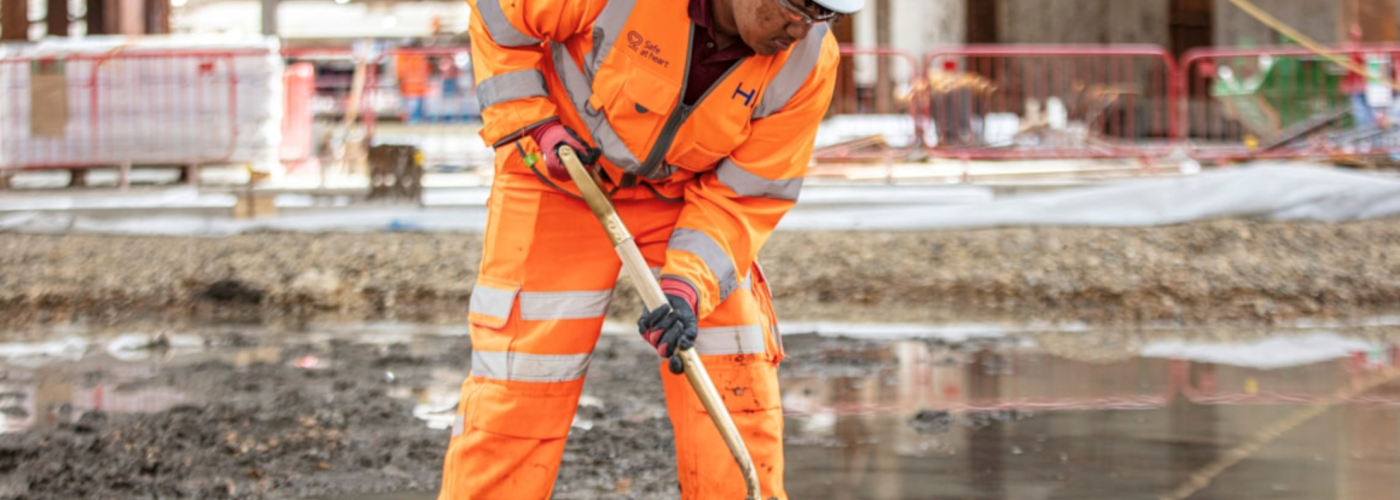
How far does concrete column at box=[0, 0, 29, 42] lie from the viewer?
11.2m

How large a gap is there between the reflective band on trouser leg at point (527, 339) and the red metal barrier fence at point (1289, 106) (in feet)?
25.0

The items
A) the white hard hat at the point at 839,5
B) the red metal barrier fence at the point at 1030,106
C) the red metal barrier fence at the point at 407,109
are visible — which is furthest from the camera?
the red metal barrier fence at the point at 407,109

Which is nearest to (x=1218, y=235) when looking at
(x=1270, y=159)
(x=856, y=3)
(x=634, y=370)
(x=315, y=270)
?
(x=1270, y=159)

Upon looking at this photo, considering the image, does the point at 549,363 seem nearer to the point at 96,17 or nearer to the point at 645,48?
the point at 645,48

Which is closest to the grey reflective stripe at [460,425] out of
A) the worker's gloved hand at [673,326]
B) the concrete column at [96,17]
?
the worker's gloved hand at [673,326]

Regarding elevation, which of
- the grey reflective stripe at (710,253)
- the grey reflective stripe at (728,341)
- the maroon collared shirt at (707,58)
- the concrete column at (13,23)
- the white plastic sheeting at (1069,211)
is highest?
the concrete column at (13,23)

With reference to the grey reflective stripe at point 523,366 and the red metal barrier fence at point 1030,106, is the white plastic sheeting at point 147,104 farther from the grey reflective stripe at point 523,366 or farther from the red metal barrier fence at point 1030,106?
the grey reflective stripe at point 523,366

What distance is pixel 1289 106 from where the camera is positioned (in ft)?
42.9

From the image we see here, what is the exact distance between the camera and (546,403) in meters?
2.92

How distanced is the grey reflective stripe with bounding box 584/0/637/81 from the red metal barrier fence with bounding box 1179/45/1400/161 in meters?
7.58

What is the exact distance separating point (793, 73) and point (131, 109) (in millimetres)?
8724

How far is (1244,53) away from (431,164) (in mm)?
6289

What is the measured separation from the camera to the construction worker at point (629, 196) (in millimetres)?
2879

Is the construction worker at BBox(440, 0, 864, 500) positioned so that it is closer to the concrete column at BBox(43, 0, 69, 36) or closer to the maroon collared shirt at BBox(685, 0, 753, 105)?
the maroon collared shirt at BBox(685, 0, 753, 105)
